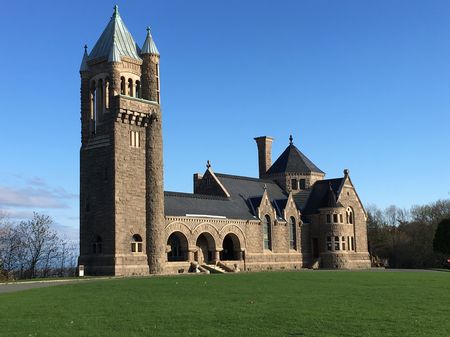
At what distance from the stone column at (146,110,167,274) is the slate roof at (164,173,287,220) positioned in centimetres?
241

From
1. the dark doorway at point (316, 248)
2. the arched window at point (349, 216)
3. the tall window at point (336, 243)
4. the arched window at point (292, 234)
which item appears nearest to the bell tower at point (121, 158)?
the arched window at point (292, 234)

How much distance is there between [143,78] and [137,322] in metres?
39.4

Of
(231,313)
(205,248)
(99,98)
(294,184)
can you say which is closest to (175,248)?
(205,248)

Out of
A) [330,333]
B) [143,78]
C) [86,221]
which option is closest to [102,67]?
[143,78]

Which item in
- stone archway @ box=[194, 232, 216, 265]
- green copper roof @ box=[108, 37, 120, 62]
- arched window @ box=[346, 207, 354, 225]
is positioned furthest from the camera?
arched window @ box=[346, 207, 354, 225]

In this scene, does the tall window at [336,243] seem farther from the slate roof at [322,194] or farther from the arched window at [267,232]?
the arched window at [267,232]

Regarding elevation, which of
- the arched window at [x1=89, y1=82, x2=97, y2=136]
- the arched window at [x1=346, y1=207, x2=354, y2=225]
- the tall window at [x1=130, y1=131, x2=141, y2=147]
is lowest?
the arched window at [x1=346, y1=207, x2=354, y2=225]

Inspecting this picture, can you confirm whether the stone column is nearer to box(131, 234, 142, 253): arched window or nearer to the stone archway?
box(131, 234, 142, 253): arched window

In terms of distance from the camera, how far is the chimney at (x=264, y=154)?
260ft

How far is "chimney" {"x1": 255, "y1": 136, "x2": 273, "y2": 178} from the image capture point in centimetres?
7938

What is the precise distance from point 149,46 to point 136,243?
17.4 meters

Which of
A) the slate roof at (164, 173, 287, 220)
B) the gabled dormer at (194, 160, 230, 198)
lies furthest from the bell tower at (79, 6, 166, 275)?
the gabled dormer at (194, 160, 230, 198)

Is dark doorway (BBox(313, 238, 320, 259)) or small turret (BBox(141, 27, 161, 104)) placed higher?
small turret (BBox(141, 27, 161, 104))

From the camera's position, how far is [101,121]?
52.4 m
